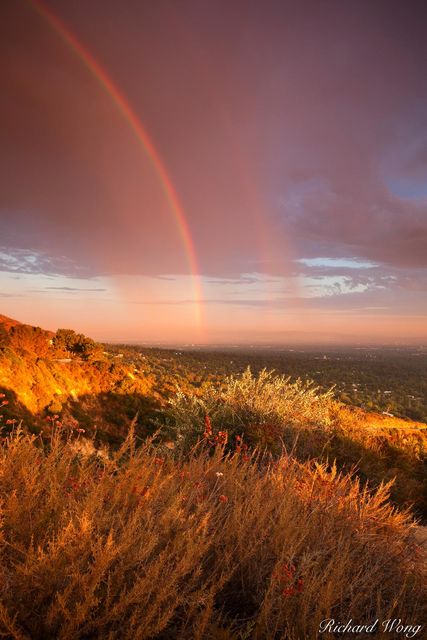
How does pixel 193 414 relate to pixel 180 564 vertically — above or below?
below

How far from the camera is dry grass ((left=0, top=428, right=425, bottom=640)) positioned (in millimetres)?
2113

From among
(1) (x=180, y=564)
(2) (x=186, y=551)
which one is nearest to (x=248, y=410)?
(2) (x=186, y=551)

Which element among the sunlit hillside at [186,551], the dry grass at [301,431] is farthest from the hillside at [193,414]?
the sunlit hillside at [186,551]

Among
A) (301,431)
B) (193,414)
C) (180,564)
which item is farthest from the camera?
(193,414)

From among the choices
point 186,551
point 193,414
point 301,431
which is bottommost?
point 301,431

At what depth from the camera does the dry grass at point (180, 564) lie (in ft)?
6.93

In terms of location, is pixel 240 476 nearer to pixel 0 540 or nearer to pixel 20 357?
pixel 0 540

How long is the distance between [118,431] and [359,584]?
26.0 feet

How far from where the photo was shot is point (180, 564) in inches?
89.1

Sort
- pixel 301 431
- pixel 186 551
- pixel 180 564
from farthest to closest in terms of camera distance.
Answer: pixel 301 431 < pixel 186 551 < pixel 180 564

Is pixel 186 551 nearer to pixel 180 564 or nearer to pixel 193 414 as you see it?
pixel 180 564

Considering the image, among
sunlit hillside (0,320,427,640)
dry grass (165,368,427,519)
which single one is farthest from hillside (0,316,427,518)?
sunlit hillside (0,320,427,640)

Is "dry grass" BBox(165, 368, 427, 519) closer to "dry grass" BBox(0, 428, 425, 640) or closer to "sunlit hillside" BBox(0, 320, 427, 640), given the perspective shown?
"sunlit hillside" BBox(0, 320, 427, 640)

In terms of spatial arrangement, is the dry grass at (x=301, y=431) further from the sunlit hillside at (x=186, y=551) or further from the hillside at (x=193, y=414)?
the sunlit hillside at (x=186, y=551)
